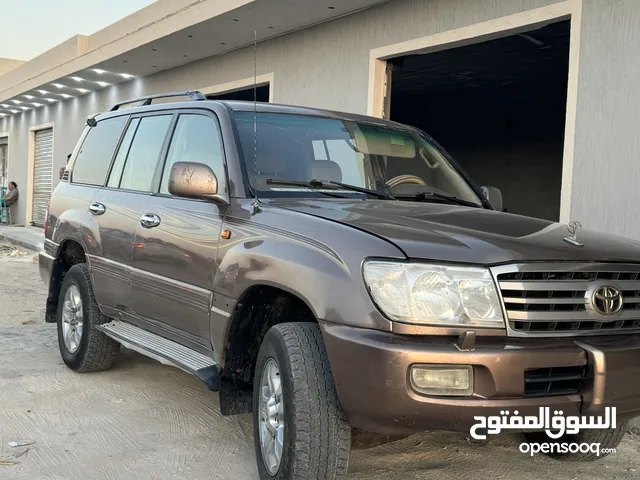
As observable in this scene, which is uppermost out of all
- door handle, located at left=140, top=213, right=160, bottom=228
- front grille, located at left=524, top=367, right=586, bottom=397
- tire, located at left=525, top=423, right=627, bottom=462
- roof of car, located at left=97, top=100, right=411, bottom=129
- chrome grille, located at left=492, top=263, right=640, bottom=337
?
roof of car, located at left=97, top=100, right=411, bottom=129

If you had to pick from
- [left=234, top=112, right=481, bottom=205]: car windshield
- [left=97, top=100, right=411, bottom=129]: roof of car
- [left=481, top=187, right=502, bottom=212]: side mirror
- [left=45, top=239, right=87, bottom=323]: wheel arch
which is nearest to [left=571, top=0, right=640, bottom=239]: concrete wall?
[left=481, top=187, right=502, bottom=212]: side mirror

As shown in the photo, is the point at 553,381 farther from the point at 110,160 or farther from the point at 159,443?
the point at 110,160

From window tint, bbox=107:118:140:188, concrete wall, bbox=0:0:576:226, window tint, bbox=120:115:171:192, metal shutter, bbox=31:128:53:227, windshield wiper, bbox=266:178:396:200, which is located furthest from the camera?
metal shutter, bbox=31:128:53:227

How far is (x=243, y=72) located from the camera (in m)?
12.3

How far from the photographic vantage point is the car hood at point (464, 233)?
268cm

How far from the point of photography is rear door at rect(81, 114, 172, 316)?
453cm

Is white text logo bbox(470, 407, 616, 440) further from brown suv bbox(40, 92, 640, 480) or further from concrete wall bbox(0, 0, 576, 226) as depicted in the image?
concrete wall bbox(0, 0, 576, 226)

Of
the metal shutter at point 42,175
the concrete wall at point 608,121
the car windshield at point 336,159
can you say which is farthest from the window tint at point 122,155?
the metal shutter at point 42,175

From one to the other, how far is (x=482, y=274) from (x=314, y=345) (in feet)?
2.52

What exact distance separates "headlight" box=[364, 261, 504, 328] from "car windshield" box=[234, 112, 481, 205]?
3.77 ft

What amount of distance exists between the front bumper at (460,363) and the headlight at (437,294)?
80 millimetres

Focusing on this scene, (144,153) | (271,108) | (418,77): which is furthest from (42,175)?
(271,108)

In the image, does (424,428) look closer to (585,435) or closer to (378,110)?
(585,435)

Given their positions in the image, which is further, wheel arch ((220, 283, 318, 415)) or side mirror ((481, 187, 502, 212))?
side mirror ((481, 187, 502, 212))
